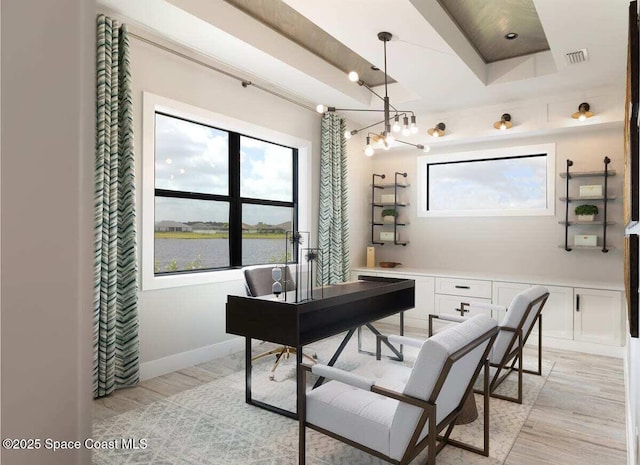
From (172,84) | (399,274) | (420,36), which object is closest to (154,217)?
(172,84)

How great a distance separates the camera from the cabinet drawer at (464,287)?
4957 millimetres

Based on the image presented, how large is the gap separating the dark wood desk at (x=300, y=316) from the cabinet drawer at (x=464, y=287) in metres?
1.76

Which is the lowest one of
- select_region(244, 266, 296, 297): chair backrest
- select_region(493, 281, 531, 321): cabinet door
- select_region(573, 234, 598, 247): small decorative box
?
select_region(493, 281, 531, 321): cabinet door

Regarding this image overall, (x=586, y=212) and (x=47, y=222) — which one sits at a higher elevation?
(x=586, y=212)

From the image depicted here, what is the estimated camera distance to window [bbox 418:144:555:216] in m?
5.25

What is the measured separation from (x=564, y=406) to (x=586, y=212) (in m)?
2.57

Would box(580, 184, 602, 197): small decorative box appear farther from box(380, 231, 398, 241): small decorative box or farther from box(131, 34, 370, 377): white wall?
box(131, 34, 370, 377): white wall

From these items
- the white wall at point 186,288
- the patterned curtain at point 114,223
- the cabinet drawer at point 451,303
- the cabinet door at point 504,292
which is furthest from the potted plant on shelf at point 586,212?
the patterned curtain at point 114,223

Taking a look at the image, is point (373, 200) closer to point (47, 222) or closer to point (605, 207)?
point (605, 207)

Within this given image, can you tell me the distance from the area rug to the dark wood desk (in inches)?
8.3

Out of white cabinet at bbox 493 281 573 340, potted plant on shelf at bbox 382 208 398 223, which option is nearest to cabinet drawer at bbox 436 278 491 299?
white cabinet at bbox 493 281 573 340

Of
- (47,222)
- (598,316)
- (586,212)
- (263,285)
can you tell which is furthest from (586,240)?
(47,222)

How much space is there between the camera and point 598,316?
4273 mm

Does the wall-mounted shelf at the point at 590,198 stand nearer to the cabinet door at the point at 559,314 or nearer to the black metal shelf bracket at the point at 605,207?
the black metal shelf bracket at the point at 605,207
